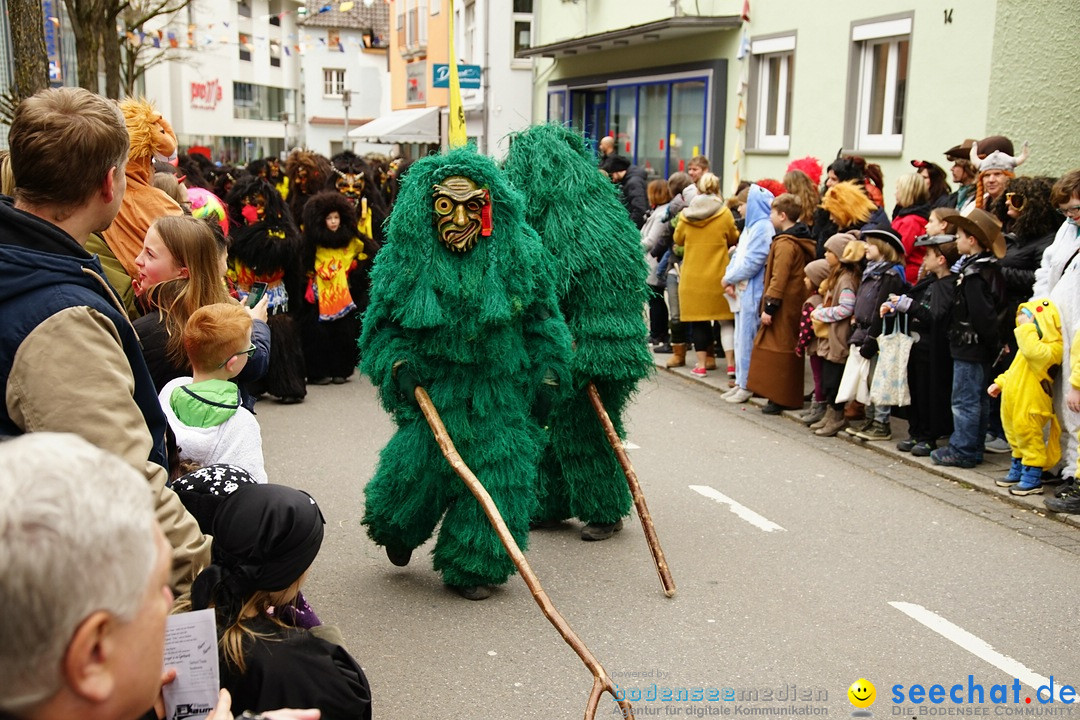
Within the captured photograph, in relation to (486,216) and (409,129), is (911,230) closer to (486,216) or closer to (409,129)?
(486,216)

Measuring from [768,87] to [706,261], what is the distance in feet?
19.9

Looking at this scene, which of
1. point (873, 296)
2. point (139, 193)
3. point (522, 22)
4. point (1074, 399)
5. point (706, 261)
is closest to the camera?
point (139, 193)

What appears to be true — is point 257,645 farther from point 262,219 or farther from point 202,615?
point 262,219

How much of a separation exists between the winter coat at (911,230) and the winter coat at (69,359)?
7328 mm

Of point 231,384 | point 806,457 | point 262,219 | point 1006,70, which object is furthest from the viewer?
point 1006,70

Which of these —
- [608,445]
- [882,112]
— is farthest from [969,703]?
[882,112]

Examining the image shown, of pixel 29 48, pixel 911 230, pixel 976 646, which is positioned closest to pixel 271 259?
pixel 29 48

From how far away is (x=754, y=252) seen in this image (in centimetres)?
967

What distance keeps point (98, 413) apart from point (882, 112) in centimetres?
1209

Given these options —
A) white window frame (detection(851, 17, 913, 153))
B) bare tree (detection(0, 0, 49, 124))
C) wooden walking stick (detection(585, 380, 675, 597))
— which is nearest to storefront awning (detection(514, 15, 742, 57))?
white window frame (detection(851, 17, 913, 153))

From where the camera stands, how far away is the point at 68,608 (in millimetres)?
1339

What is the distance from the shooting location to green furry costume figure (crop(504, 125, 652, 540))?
544cm

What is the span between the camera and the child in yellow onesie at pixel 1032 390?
657cm

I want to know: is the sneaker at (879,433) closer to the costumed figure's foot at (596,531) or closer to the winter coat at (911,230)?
the winter coat at (911,230)
